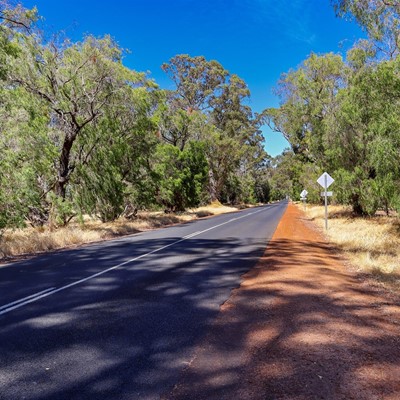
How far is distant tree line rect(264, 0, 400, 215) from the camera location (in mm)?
14203

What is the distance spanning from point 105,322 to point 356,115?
19948 mm

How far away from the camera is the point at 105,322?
5246 mm

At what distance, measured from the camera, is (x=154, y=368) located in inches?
150

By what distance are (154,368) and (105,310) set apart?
227cm

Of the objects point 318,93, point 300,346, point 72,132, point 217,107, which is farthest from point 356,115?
point 217,107

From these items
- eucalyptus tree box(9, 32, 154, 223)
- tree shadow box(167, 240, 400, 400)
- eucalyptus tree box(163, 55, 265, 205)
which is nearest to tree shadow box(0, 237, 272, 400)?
tree shadow box(167, 240, 400, 400)

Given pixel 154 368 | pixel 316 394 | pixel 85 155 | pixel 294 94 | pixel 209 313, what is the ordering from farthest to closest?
pixel 294 94 → pixel 85 155 → pixel 209 313 → pixel 154 368 → pixel 316 394

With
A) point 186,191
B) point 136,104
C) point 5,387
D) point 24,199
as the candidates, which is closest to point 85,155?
point 136,104

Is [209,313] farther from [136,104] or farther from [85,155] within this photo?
[136,104]

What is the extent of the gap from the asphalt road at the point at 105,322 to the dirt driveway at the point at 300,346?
34 cm

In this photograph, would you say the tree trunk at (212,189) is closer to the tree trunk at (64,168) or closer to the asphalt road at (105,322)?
the tree trunk at (64,168)

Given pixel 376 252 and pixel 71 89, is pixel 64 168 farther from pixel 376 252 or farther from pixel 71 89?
pixel 376 252

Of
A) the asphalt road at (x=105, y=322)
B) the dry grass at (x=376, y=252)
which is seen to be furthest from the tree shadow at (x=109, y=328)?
the dry grass at (x=376, y=252)

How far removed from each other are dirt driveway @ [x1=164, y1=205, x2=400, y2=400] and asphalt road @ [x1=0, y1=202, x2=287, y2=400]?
34cm
